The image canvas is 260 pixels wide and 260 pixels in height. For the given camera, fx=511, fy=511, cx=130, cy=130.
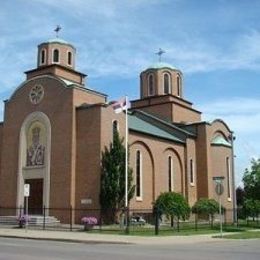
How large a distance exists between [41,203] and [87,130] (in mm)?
7839

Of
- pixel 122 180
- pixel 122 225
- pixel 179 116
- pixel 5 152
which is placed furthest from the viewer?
pixel 179 116

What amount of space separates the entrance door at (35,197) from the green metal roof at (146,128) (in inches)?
385

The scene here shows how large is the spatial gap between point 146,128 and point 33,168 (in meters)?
12.1

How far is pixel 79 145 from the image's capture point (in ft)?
142

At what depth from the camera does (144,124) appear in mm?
53062

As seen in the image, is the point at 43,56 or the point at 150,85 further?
the point at 150,85

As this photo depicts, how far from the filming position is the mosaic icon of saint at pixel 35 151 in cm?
4566

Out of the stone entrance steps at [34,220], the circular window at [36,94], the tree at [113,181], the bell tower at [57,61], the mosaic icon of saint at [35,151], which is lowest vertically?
the stone entrance steps at [34,220]

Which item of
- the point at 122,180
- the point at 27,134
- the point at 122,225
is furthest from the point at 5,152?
the point at 122,225

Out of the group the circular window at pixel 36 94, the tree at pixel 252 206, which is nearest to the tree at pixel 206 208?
the tree at pixel 252 206

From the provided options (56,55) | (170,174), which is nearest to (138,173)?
(170,174)

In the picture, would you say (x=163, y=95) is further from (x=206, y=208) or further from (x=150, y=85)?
(x=206, y=208)

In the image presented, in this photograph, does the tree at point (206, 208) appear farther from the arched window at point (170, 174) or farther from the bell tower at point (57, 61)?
the bell tower at point (57, 61)

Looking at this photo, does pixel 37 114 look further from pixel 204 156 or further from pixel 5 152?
pixel 204 156
